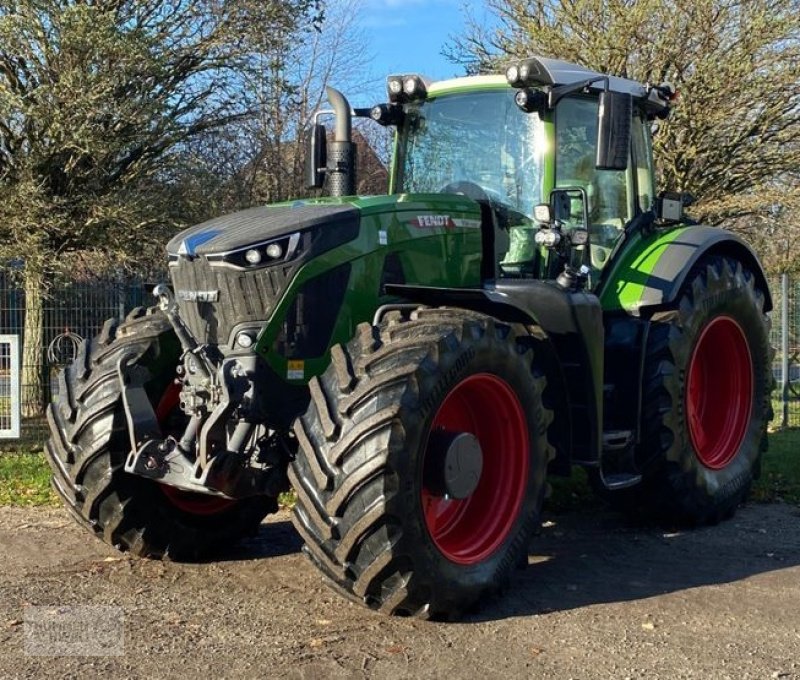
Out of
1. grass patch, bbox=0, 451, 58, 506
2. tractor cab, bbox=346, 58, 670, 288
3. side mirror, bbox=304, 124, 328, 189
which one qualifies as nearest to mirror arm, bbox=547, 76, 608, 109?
tractor cab, bbox=346, 58, 670, 288

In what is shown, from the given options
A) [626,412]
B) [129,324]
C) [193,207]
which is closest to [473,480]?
[626,412]

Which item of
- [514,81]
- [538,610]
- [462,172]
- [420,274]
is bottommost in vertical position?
[538,610]

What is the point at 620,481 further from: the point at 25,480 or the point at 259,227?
the point at 25,480

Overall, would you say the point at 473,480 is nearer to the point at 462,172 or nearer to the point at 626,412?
the point at 626,412

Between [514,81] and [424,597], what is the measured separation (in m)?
3.06

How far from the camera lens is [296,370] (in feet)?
15.6

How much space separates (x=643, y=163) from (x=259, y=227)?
10.6ft

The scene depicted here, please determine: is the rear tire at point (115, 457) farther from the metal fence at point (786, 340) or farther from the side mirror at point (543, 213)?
the metal fence at point (786, 340)

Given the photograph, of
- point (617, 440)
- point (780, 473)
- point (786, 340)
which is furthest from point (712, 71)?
point (617, 440)

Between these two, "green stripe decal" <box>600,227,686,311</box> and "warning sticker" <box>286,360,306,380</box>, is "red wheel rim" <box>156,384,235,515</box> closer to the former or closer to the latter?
"warning sticker" <box>286,360,306,380</box>

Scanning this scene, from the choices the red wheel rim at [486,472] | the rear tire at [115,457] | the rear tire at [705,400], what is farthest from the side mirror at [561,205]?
the rear tire at [115,457]

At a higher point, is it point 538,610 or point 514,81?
point 514,81

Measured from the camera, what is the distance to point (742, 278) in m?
6.80

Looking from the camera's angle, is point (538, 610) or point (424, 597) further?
point (538, 610)
